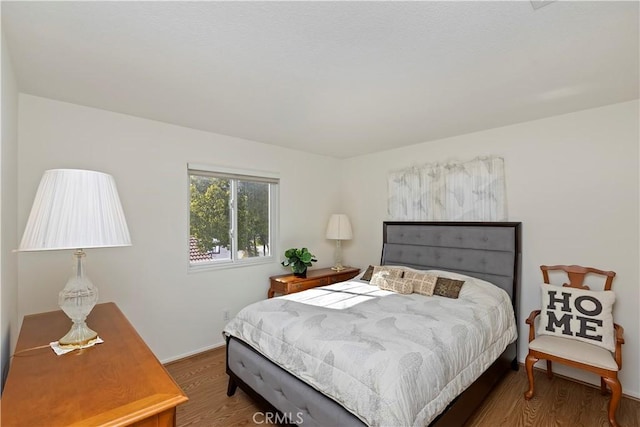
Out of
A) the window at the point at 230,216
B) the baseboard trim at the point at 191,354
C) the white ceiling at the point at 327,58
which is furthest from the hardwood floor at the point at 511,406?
the white ceiling at the point at 327,58

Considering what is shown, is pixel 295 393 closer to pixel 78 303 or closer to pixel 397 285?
pixel 78 303

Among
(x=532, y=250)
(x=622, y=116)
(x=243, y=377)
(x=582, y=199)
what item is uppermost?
(x=622, y=116)

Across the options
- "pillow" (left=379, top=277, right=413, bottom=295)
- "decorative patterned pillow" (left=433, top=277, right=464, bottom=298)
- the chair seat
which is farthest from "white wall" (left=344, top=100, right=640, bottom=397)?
"pillow" (left=379, top=277, right=413, bottom=295)

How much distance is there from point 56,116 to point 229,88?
1.46 meters

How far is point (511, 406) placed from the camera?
7.32ft

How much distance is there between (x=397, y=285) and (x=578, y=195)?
1.78m

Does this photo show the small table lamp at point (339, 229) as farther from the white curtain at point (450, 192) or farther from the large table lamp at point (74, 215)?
the large table lamp at point (74, 215)

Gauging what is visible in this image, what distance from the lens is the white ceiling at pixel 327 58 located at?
1.36 m

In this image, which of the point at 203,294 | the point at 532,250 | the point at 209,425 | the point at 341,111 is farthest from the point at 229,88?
the point at 532,250

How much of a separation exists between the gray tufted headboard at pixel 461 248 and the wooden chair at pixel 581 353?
0.31 m

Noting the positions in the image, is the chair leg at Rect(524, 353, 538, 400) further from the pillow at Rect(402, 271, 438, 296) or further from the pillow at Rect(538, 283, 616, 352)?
the pillow at Rect(402, 271, 438, 296)

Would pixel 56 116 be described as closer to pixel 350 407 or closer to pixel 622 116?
pixel 350 407

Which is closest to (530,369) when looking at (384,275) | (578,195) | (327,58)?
(384,275)

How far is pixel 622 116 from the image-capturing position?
7.95 feet
